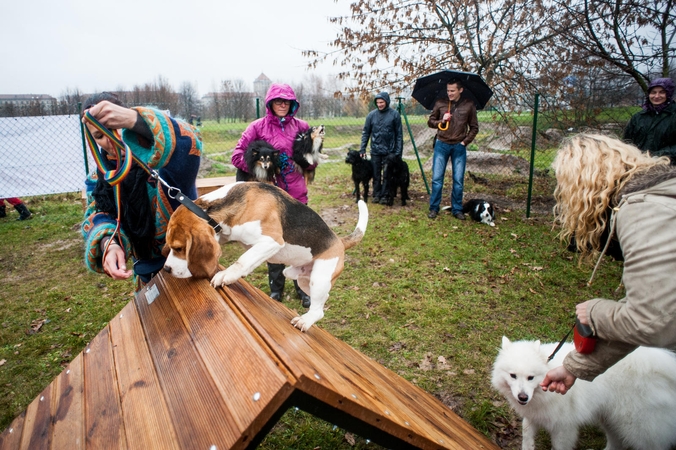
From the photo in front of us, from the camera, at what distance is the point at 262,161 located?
3.79m

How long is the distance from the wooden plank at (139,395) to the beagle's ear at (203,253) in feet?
1.33

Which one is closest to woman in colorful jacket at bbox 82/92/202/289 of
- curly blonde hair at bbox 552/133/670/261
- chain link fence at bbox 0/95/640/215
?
curly blonde hair at bbox 552/133/670/261

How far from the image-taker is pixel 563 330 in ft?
12.5

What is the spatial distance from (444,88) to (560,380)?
7392 mm

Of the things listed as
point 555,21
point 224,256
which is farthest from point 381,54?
point 224,256

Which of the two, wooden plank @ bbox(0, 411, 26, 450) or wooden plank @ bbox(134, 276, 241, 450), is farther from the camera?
wooden plank @ bbox(0, 411, 26, 450)

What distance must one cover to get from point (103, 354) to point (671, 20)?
10457mm

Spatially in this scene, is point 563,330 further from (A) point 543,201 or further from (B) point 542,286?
(A) point 543,201

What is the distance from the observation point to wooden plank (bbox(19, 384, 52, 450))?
1487 millimetres

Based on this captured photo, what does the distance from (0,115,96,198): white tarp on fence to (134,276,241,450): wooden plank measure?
8918 mm

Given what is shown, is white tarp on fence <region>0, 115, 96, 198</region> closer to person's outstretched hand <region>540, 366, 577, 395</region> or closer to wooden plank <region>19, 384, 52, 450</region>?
wooden plank <region>19, 384, 52, 450</region>

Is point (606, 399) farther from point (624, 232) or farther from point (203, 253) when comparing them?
point (203, 253)

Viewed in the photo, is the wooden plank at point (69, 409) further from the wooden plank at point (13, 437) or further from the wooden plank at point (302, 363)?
the wooden plank at point (302, 363)

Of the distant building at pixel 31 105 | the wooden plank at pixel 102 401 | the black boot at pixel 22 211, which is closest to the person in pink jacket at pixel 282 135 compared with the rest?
the wooden plank at pixel 102 401
